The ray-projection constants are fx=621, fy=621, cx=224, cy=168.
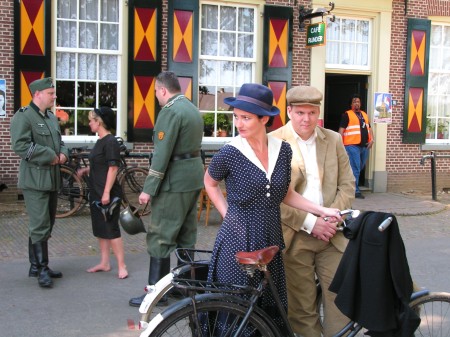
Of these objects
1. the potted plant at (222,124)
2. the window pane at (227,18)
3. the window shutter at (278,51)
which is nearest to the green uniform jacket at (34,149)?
the potted plant at (222,124)

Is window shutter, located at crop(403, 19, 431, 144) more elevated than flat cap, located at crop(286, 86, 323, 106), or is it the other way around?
window shutter, located at crop(403, 19, 431, 144)

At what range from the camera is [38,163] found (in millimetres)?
5746

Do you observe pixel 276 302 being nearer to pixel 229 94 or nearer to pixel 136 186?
pixel 136 186

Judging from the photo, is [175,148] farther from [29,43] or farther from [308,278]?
[29,43]

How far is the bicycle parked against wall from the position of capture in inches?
376

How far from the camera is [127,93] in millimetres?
10844

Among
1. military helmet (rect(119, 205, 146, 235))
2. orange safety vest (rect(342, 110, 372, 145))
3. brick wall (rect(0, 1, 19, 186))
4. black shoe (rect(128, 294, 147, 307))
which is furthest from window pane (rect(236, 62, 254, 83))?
black shoe (rect(128, 294, 147, 307))

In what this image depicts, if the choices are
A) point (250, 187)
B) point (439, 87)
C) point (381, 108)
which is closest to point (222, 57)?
point (381, 108)

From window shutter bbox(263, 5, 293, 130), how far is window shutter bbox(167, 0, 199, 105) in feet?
4.64

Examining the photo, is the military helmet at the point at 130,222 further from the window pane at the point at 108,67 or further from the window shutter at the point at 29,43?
the window pane at the point at 108,67

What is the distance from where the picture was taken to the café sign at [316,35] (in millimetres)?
11641

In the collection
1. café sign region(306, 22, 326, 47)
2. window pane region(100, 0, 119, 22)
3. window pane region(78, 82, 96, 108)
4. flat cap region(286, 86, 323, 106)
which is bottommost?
flat cap region(286, 86, 323, 106)

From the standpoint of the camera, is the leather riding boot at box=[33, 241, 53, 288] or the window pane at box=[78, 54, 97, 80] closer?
the leather riding boot at box=[33, 241, 53, 288]

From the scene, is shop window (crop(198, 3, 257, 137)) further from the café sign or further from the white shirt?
the white shirt
